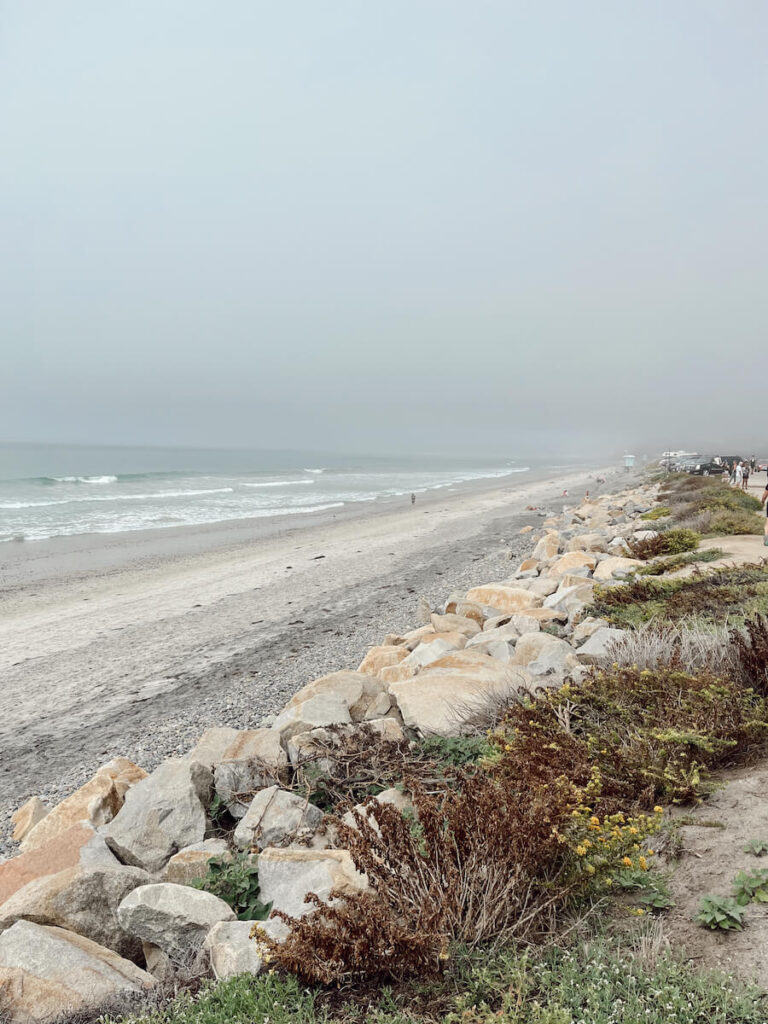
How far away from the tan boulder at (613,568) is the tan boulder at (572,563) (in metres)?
0.39

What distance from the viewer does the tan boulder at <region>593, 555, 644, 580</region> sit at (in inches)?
380

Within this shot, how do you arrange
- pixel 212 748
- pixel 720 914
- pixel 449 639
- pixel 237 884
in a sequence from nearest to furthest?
pixel 720 914
pixel 237 884
pixel 212 748
pixel 449 639

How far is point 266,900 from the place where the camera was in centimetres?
294

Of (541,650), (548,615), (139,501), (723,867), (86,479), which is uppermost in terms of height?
(86,479)

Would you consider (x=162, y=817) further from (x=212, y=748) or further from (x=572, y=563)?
(x=572, y=563)

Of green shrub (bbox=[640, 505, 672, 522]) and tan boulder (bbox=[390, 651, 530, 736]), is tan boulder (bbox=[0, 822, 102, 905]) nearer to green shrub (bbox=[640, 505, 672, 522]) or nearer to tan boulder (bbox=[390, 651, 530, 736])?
tan boulder (bbox=[390, 651, 530, 736])

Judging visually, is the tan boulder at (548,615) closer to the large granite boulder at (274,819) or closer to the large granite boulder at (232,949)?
the large granite boulder at (274,819)

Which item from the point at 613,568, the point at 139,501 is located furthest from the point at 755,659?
the point at 139,501

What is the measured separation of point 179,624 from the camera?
1190 cm

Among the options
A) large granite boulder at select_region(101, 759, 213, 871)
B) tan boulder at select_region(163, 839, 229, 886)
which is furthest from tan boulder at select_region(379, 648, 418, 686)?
tan boulder at select_region(163, 839, 229, 886)

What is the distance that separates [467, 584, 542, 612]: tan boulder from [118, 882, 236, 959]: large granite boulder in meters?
6.57

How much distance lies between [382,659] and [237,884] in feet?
14.4

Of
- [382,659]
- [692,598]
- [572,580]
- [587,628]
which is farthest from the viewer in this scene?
[572,580]

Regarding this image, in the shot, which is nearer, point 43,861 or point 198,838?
point 43,861
